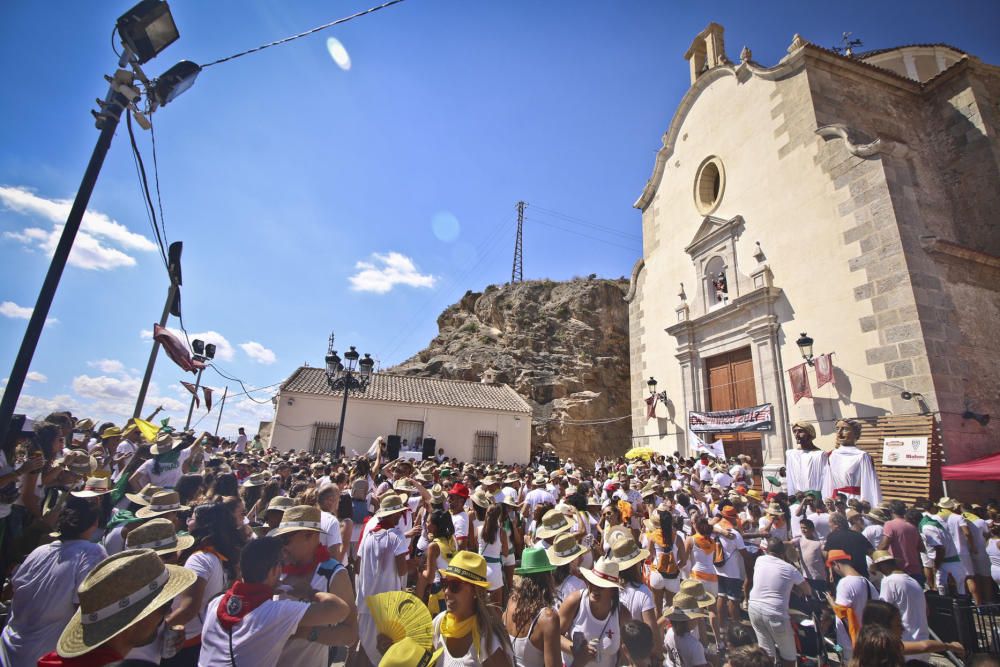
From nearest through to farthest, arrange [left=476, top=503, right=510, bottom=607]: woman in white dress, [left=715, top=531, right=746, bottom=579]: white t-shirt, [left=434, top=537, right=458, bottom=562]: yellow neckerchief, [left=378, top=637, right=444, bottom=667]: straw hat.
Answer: [left=378, top=637, right=444, bottom=667]: straw hat, [left=434, top=537, right=458, bottom=562]: yellow neckerchief, [left=476, top=503, right=510, bottom=607]: woman in white dress, [left=715, top=531, right=746, bottom=579]: white t-shirt

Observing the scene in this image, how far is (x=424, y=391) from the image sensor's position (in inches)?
1068

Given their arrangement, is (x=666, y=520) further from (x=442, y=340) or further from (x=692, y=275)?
(x=442, y=340)

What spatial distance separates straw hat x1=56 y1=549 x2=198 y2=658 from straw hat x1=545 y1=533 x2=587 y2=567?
8.38ft

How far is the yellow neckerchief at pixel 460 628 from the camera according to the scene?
2.68 m

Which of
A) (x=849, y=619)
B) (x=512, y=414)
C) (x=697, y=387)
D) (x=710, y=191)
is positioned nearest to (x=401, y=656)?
(x=849, y=619)

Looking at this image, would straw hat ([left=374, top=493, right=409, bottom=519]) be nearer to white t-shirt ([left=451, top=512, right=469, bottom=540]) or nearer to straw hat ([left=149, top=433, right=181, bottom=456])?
white t-shirt ([left=451, top=512, right=469, bottom=540])

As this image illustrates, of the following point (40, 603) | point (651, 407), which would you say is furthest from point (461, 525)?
point (651, 407)

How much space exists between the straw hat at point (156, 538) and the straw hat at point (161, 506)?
114 cm

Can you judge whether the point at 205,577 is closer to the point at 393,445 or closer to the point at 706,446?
the point at 706,446

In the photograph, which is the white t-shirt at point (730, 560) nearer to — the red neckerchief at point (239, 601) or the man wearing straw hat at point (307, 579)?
the man wearing straw hat at point (307, 579)

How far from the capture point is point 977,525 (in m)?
6.83

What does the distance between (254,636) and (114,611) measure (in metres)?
0.65

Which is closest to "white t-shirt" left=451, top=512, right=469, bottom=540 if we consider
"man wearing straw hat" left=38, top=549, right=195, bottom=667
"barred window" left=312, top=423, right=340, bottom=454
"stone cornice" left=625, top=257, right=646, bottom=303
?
"man wearing straw hat" left=38, top=549, right=195, bottom=667

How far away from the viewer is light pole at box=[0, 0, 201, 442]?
4.25m
